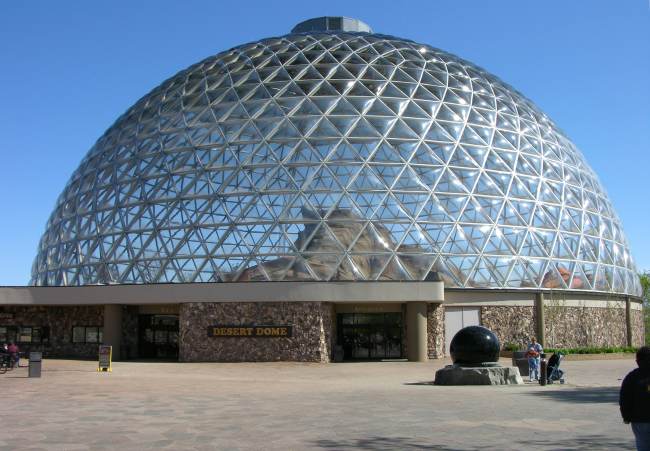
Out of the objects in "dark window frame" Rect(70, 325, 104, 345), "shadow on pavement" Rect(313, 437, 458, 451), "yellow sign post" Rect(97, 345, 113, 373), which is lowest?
"shadow on pavement" Rect(313, 437, 458, 451)

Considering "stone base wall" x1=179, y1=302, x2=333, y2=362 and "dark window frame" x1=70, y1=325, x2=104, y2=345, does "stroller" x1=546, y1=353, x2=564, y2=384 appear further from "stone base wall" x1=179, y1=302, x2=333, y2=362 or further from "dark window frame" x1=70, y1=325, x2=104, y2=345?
"dark window frame" x1=70, y1=325, x2=104, y2=345

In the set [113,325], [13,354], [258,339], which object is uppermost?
[113,325]

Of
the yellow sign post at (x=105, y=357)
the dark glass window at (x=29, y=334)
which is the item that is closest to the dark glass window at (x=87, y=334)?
the dark glass window at (x=29, y=334)

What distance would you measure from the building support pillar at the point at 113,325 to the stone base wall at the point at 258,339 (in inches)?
182

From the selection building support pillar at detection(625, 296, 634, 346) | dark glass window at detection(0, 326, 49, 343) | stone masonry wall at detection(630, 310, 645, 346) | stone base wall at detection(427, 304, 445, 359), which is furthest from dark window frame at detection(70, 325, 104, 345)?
stone masonry wall at detection(630, 310, 645, 346)

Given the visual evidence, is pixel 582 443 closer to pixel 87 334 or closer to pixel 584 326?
pixel 584 326

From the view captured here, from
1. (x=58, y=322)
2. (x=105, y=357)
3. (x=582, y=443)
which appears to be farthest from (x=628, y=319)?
(x=582, y=443)

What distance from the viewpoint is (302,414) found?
1473 cm

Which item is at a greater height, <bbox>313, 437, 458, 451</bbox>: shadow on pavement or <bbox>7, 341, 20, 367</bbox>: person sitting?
<bbox>7, 341, 20, 367</bbox>: person sitting

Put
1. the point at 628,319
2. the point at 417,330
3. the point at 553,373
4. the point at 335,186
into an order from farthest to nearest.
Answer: the point at 628,319 < the point at 335,186 < the point at 417,330 < the point at 553,373

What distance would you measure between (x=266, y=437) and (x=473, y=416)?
447cm

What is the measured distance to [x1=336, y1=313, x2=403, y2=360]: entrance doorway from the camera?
3750 cm

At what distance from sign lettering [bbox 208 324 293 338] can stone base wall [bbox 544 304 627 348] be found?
14206mm

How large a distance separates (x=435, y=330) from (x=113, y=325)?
16.3m
